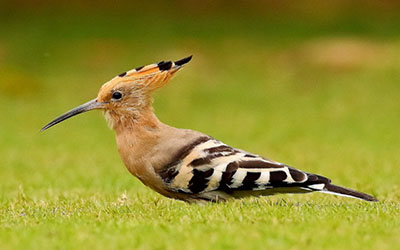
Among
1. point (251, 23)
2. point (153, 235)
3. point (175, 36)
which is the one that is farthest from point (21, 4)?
point (153, 235)

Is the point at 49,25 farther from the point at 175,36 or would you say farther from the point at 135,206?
the point at 135,206

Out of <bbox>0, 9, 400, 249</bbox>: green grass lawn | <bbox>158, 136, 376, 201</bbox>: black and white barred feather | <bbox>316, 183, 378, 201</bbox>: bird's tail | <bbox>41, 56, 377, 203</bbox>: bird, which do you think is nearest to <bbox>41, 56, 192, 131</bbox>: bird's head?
<bbox>41, 56, 377, 203</bbox>: bird

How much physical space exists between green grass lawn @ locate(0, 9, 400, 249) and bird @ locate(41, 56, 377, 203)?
7.4 inches

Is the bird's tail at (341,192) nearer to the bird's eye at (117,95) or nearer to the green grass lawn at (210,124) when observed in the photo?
the green grass lawn at (210,124)

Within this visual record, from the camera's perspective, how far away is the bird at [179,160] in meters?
7.13

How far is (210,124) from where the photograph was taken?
19359 millimetres

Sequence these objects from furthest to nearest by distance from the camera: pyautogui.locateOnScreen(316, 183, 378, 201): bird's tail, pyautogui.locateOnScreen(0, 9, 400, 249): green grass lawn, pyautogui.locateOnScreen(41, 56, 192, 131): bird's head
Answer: pyautogui.locateOnScreen(41, 56, 192, 131): bird's head, pyautogui.locateOnScreen(316, 183, 378, 201): bird's tail, pyautogui.locateOnScreen(0, 9, 400, 249): green grass lawn

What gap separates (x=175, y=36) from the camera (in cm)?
2848

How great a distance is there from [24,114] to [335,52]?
10595 mm

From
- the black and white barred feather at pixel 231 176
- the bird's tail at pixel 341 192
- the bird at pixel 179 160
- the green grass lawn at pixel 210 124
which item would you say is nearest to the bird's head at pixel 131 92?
the bird at pixel 179 160

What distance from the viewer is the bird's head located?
25.0 ft

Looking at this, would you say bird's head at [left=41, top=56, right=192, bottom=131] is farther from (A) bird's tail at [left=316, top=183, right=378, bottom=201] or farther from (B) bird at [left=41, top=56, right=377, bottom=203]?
(A) bird's tail at [left=316, top=183, right=378, bottom=201]

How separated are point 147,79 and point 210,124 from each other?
11741 mm

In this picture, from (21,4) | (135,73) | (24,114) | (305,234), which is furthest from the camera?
(21,4)
